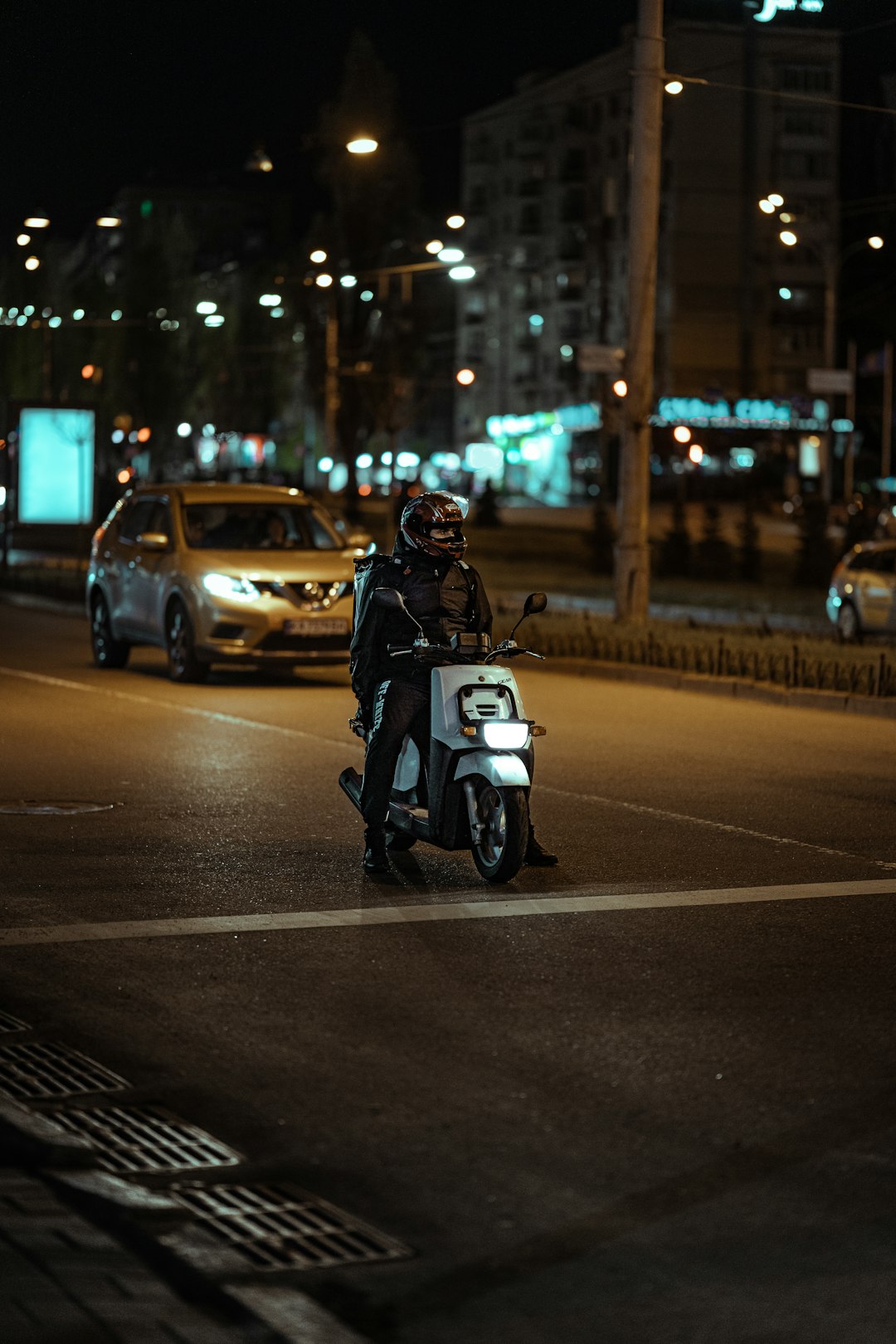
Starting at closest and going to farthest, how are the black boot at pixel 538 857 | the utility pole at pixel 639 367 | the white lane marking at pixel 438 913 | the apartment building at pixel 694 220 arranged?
the white lane marking at pixel 438 913, the black boot at pixel 538 857, the utility pole at pixel 639 367, the apartment building at pixel 694 220

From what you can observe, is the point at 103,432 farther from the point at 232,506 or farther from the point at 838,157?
the point at 838,157

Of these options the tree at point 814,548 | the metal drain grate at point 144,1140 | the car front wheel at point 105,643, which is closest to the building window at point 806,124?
the tree at point 814,548

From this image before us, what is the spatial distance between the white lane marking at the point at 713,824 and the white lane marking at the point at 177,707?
102 inches

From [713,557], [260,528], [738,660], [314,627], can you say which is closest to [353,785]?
[314,627]

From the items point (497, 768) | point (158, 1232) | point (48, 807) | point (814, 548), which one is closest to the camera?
point (158, 1232)

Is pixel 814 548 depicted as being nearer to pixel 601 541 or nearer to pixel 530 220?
pixel 601 541

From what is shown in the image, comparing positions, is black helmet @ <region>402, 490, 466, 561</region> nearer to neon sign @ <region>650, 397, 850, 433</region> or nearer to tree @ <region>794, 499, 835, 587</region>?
tree @ <region>794, 499, 835, 587</region>

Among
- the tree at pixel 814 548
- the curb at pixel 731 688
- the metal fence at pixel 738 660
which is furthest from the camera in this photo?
the tree at pixel 814 548

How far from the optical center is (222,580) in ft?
62.6

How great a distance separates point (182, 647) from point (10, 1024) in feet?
41.6

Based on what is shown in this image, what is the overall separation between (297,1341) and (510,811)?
5.07m

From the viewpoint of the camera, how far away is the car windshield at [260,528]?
789 inches

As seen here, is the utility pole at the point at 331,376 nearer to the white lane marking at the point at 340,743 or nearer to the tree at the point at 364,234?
the tree at the point at 364,234

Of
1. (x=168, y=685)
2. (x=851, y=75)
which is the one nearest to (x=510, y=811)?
(x=168, y=685)
